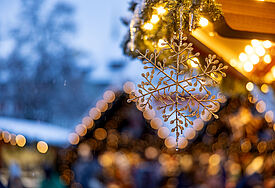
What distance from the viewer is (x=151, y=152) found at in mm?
3254

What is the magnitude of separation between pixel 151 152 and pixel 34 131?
4.08 ft

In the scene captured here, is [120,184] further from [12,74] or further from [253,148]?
[12,74]

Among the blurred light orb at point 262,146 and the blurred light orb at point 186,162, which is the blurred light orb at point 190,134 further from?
the blurred light orb at point 262,146

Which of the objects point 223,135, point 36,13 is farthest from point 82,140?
point 36,13

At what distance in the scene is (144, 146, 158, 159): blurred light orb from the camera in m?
3.19

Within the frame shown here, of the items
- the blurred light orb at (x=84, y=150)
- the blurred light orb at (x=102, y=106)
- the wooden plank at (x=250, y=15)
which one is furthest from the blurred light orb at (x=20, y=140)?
the wooden plank at (x=250, y=15)

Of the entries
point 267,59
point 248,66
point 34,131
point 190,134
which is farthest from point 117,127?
point 248,66

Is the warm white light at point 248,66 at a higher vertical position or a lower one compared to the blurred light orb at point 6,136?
higher

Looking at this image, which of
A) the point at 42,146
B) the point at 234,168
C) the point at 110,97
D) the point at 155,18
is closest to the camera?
the point at 155,18

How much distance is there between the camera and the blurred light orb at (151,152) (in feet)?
10.5

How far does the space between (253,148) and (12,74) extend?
327 cm

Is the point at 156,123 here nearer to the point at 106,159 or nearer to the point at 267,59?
the point at 106,159

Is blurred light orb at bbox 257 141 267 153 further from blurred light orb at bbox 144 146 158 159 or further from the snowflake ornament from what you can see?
the snowflake ornament

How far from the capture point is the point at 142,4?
97 cm
